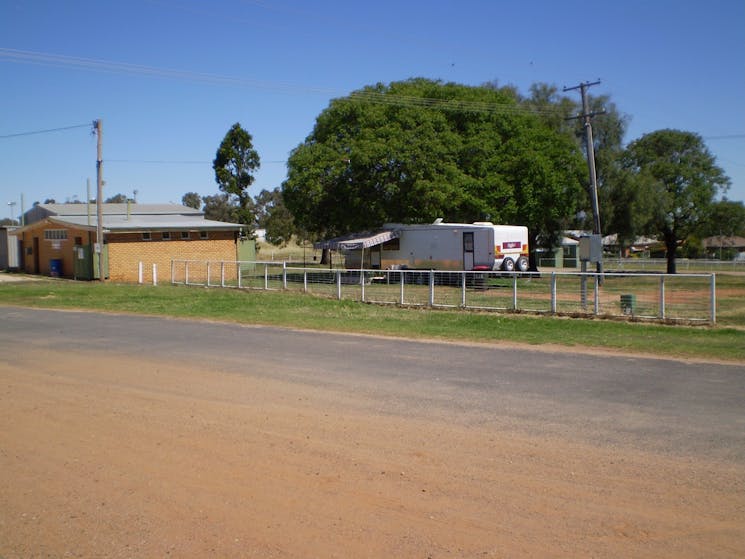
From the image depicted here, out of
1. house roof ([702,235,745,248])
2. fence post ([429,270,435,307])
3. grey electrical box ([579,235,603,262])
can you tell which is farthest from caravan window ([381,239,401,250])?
house roof ([702,235,745,248])

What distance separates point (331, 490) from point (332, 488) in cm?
4

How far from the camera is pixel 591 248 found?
74.2 ft

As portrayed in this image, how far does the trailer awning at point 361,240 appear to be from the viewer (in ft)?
111

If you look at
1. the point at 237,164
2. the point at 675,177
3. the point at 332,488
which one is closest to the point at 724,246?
the point at 675,177

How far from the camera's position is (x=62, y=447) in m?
6.98

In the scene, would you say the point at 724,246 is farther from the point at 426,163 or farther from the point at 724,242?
the point at 426,163

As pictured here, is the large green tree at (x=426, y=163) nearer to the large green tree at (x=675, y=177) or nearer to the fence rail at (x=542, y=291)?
the fence rail at (x=542, y=291)

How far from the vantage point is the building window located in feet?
134

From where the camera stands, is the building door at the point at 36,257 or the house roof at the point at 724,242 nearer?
the building door at the point at 36,257

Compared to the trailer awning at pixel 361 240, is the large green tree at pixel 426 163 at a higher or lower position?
higher

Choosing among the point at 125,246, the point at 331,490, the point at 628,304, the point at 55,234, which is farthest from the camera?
the point at 55,234

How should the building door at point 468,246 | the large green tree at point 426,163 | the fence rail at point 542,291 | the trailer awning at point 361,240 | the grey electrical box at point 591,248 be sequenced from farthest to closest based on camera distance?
the large green tree at point 426,163, the trailer awning at point 361,240, the building door at point 468,246, the grey electrical box at point 591,248, the fence rail at point 542,291

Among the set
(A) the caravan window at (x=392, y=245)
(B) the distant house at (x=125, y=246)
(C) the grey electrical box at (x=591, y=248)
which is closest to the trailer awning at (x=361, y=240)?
(A) the caravan window at (x=392, y=245)

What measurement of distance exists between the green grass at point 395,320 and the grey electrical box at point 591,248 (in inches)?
169
